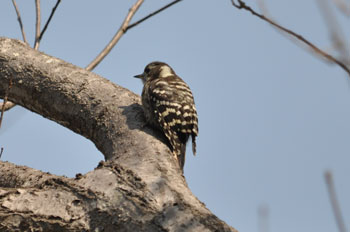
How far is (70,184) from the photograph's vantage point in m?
3.12

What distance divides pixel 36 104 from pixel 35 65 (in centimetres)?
34

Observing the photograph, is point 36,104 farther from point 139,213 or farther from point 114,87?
point 139,213

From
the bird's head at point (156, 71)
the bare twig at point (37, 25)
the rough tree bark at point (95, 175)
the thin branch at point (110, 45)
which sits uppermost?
the bird's head at point (156, 71)

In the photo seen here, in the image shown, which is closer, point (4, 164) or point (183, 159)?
point (4, 164)

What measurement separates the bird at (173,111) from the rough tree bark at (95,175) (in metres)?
0.24

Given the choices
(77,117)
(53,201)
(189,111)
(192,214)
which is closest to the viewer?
A: (192,214)

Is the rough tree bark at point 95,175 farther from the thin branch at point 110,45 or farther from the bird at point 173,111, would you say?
the thin branch at point 110,45

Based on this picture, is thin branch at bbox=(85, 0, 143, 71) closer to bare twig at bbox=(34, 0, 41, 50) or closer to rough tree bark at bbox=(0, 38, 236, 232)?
rough tree bark at bbox=(0, 38, 236, 232)

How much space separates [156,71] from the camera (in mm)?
6672

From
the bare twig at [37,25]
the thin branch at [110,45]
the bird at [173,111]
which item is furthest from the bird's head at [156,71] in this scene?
the bare twig at [37,25]

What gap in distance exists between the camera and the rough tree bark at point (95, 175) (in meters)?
2.92

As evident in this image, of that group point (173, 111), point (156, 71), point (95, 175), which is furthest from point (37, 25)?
point (95, 175)

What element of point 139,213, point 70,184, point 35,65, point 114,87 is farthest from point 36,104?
point 139,213

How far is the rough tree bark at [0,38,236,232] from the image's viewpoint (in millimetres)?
2918
